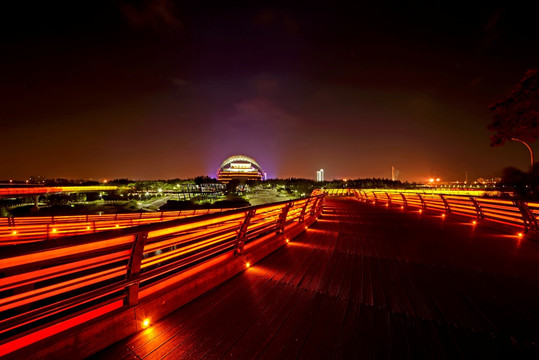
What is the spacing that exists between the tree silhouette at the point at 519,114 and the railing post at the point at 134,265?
20.6 metres

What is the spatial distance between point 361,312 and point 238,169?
129605 mm

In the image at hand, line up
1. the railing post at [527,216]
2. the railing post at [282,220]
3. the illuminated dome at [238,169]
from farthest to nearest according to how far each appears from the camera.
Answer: the illuminated dome at [238,169] → the railing post at [527,216] → the railing post at [282,220]

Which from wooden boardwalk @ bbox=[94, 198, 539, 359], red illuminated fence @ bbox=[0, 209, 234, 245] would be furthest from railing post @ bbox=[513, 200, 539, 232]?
red illuminated fence @ bbox=[0, 209, 234, 245]

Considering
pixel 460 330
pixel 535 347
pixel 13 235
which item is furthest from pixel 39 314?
pixel 13 235

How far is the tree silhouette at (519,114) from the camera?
13.5m

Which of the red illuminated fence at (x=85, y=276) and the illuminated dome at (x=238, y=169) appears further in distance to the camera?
the illuminated dome at (x=238, y=169)

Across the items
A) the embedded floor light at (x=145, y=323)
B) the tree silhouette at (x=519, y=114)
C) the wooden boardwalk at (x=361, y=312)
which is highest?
the tree silhouette at (x=519, y=114)

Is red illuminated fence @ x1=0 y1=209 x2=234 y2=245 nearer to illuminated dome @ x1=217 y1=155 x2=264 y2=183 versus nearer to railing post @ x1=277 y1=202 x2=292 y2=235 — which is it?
railing post @ x1=277 y1=202 x2=292 y2=235

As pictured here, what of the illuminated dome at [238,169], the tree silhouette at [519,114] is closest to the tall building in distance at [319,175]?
the illuminated dome at [238,169]

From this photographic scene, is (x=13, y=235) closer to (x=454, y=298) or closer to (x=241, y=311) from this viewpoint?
(x=241, y=311)

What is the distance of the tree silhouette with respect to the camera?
13.5 m

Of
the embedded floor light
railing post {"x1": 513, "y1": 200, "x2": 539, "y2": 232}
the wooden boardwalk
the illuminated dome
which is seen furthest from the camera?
the illuminated dome

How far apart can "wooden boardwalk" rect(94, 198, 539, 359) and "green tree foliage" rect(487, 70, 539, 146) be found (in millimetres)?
14432

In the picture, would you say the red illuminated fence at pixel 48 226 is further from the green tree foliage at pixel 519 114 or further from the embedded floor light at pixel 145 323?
the green tree foliage at pixel 519 114
